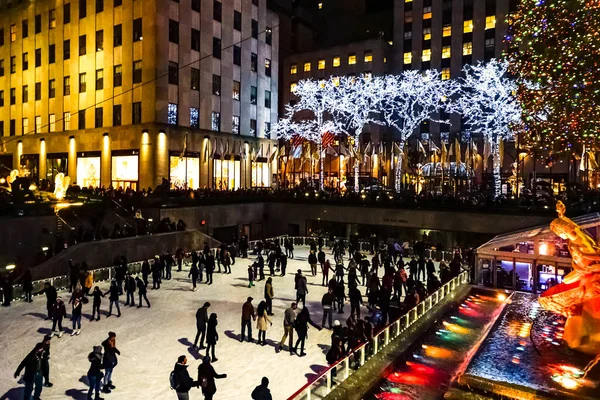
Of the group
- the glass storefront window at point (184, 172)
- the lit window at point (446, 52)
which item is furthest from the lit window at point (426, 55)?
the glass storefront window at point (184, 172)

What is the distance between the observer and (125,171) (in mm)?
39656

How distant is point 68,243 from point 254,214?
16.4 metres

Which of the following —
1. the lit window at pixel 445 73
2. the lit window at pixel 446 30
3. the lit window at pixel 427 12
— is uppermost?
the lit window at pixel 427 12

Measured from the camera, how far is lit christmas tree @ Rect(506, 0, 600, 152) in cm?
1177

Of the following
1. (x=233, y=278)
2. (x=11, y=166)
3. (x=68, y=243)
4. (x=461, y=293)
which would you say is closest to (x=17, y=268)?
(x=68, y=243)

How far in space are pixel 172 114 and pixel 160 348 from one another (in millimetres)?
30103

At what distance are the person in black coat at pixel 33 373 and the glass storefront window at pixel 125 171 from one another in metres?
30.9

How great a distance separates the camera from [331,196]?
3447 cm

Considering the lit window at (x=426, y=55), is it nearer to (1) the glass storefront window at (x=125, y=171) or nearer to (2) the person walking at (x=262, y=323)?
(1) the glass storefront window at (x=125, y=171)

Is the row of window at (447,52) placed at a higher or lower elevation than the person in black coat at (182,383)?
higher

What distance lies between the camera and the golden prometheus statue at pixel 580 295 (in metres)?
9.88

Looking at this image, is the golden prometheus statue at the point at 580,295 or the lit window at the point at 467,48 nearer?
→ the golden prometheus statue at the point at 580,295

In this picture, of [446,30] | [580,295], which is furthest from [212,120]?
[580,295]

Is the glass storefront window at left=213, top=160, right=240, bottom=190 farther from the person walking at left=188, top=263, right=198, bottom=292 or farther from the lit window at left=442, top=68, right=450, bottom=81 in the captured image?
the lit window at left=442, top=68, right=450, bottom=81
